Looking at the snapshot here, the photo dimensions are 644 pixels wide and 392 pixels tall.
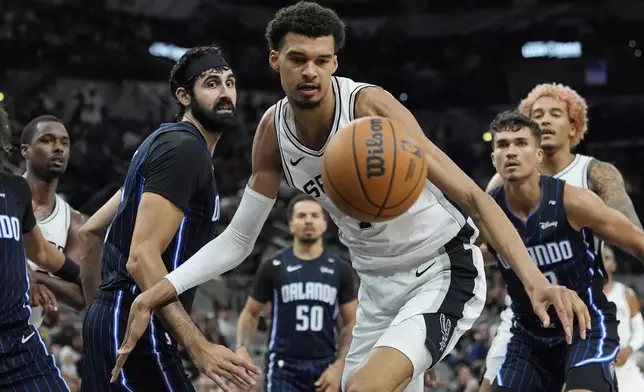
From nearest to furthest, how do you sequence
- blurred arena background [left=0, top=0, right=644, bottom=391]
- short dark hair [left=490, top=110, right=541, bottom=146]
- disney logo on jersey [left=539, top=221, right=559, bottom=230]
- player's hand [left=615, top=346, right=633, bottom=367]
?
disney logo on jersey [left=539, top=221, right=559, bottom=230], short dark hair [left=490, top=110, right=541, bottom=146], player's hand [left=615, top=346, right=633, bottom=367], blurred arena background [left=0, top=0, right=644, bottom=391]

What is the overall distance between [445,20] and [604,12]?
4.70 m

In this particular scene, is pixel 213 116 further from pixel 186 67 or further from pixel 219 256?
pixel 219 256

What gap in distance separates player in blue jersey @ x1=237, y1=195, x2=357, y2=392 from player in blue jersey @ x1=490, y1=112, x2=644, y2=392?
282cm

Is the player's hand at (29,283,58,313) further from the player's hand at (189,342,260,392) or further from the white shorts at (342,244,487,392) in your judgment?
the white shorts at (342,244,487,392)

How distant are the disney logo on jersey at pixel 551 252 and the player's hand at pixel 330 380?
2738 mm

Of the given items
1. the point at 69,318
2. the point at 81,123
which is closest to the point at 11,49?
the point at 81,123

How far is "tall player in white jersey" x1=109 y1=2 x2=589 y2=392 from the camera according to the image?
3.92 metres

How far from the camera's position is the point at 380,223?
13.8ft

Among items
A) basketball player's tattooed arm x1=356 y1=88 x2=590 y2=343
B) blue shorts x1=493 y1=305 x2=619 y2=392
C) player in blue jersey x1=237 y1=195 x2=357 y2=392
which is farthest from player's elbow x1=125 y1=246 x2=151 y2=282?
player in blue jersey x1=237 y1=195 x2=357 y2=392

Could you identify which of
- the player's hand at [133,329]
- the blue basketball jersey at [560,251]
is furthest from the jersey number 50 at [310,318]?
the player's hand at [133,329]

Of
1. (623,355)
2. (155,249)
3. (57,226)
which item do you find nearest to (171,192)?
(155,249)

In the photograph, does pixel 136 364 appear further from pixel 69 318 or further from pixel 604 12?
pixel 604 12

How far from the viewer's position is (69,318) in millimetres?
13117

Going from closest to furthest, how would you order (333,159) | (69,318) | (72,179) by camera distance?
(333,159) → (69,318) → (72,179)
